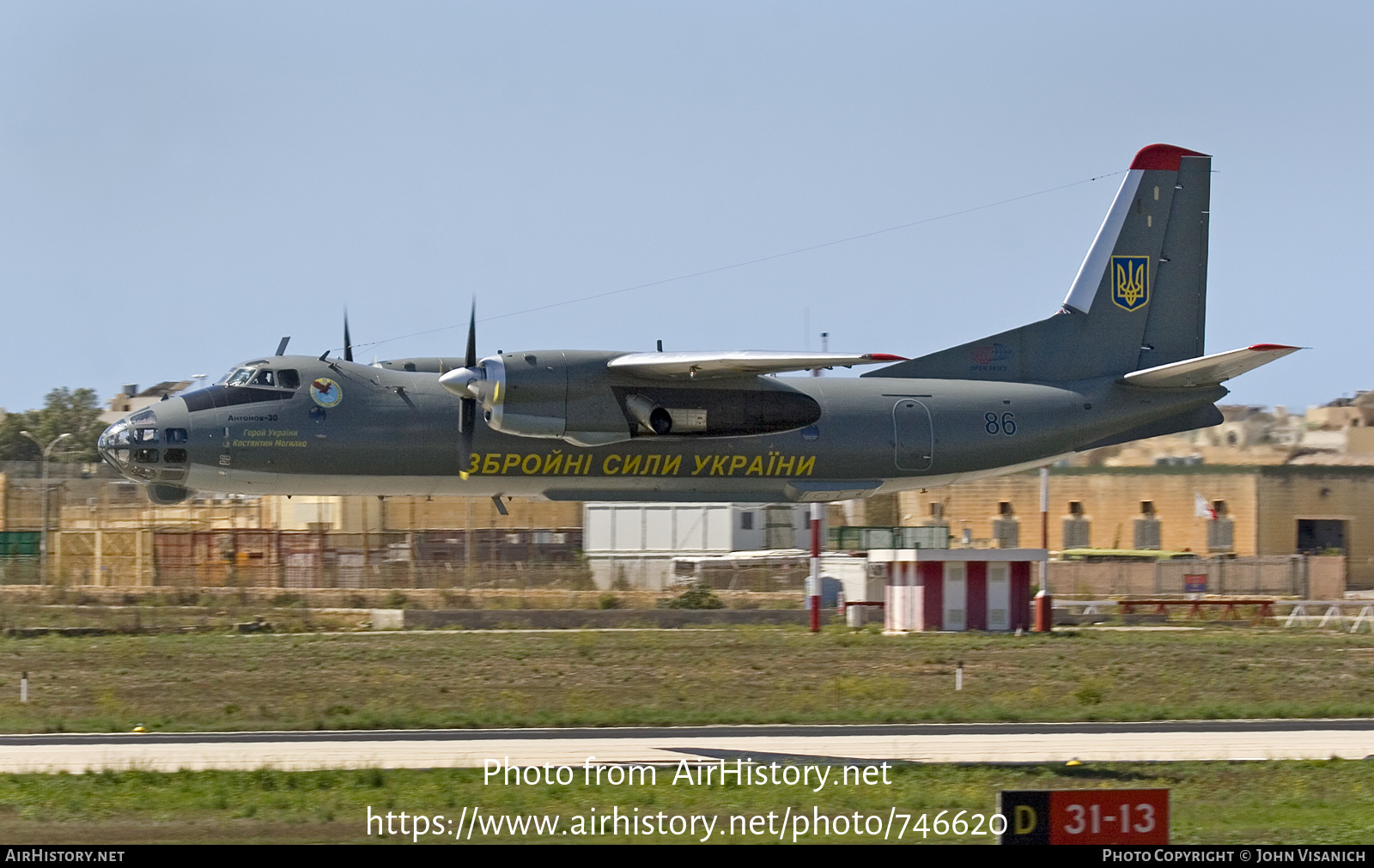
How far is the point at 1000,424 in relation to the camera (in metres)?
28.8

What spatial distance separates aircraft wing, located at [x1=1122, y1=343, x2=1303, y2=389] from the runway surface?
687 centimetres

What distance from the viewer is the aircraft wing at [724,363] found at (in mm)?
23641

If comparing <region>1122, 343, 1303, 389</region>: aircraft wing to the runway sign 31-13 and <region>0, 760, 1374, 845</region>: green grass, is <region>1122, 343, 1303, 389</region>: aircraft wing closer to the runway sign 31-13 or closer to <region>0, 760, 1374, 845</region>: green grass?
<region>0, 760, 1374, 845</region>: green grass

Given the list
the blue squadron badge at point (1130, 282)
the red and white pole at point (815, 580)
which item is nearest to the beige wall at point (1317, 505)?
the red and white pole at point (815, 580)

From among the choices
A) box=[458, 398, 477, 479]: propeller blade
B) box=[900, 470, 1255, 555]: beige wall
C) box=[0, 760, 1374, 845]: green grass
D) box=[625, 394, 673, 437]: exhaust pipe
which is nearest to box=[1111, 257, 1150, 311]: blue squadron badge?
box=[625, 394, 673, 437]: exhaust pipe

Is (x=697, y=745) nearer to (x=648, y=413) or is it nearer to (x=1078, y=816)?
(x=648, y=413)

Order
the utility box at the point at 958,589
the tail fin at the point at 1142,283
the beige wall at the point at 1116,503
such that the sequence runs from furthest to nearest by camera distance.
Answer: the beige wall at the point at 1116,503 → the utility box at the point at 958,589 → the tail fin at the point at 1142,283

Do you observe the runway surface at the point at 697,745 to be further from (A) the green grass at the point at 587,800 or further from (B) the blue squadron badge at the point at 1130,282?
(B) the blue squadron badge at the point at 1130,282

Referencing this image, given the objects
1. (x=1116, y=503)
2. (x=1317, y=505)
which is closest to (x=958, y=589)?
(x=1116, y=503)

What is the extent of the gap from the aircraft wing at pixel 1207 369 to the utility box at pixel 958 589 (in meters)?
13.9

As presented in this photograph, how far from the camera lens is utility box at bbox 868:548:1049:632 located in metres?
43.3

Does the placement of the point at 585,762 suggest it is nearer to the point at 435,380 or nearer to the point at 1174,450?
the point at 435,380
